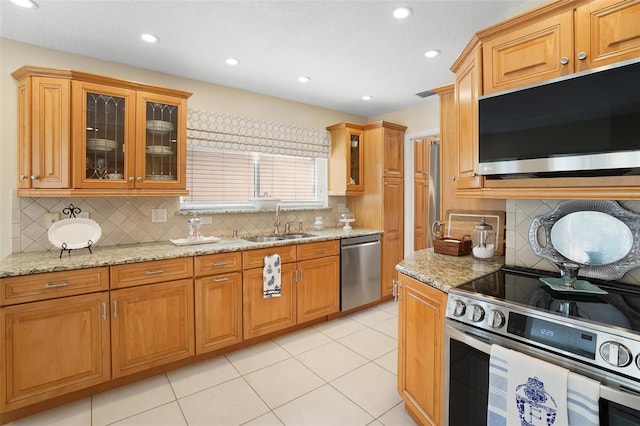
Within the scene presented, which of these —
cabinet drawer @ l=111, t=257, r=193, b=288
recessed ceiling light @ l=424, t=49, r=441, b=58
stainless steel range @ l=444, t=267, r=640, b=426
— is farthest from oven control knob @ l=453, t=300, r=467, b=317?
recessed ceiling light @ l=424, t=49, r=441, b=58

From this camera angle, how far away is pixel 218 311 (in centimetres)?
262

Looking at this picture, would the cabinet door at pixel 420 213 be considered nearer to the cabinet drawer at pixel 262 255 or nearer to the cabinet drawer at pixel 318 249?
the cabinet drawer at pixel 318 249

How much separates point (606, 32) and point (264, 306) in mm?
2882

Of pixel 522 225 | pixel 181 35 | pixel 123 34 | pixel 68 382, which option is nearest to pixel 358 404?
pixel 522 225

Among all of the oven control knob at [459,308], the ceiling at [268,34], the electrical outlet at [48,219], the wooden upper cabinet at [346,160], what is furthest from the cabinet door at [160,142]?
→ the oven control knob at [459,308]

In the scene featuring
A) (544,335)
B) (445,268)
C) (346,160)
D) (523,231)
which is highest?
(346,160)

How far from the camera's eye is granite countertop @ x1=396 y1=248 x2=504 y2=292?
→ 1655 mm

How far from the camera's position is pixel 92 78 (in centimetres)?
232

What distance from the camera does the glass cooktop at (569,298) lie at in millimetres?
1177

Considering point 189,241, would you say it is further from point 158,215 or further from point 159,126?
point 159,126

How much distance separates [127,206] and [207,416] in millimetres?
1874

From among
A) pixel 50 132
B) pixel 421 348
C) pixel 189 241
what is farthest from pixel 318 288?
pixel 50 132

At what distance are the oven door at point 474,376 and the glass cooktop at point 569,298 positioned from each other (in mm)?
175

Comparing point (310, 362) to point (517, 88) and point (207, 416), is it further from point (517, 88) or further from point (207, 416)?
point (517, 88)
